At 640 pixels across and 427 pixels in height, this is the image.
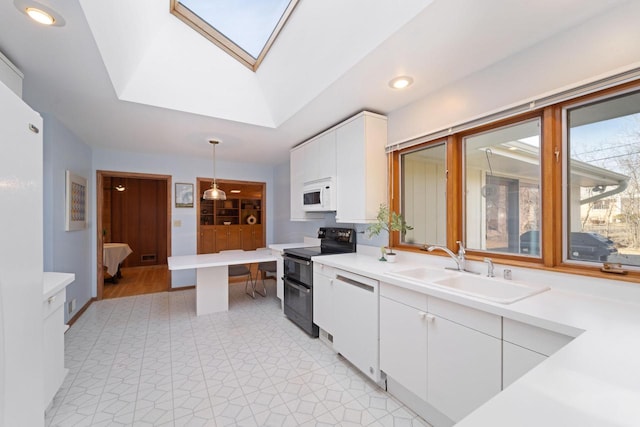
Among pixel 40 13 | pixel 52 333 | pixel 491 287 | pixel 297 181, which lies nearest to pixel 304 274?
pixel 297 181

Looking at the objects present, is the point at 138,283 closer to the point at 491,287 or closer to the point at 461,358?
the point at 461,358

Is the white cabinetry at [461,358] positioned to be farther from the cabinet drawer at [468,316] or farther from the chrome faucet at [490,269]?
the chrome faucet at [490,269]

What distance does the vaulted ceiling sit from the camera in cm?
148

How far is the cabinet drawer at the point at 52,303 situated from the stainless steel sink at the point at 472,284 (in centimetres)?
213

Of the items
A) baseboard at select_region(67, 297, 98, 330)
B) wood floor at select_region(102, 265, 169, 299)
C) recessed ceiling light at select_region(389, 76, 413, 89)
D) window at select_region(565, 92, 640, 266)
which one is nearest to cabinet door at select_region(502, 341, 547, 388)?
window at select_region(565, 92, 640, 266)

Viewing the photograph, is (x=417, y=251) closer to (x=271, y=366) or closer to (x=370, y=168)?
(x=370, y=168)

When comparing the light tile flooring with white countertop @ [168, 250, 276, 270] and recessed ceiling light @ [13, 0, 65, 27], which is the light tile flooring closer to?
white countertop @ [168, 250, 276, 270]

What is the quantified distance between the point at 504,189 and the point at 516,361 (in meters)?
1.26

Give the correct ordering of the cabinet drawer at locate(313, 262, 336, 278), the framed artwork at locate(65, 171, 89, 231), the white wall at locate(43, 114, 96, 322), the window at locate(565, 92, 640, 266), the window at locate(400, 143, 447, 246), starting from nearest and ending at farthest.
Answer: the window at locate(565, 92, 640, 266) → the window at locate(400, 143, 447, 246) → the cabinet drawer at locate(313, 262, 336, 278) → the white wall at locate(43, 114, 96, 322) → the framed artwork at locate(65, 171, 89, 231)

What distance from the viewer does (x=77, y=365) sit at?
2.32 m

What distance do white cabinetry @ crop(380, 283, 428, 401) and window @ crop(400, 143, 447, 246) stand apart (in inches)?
33.2

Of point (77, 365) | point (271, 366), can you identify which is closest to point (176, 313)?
point (77, 365)

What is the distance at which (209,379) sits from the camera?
2148 millimetres

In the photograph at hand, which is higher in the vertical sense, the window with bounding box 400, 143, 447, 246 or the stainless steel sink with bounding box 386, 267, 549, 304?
the window with bounding box 400, 143, 447, 246
